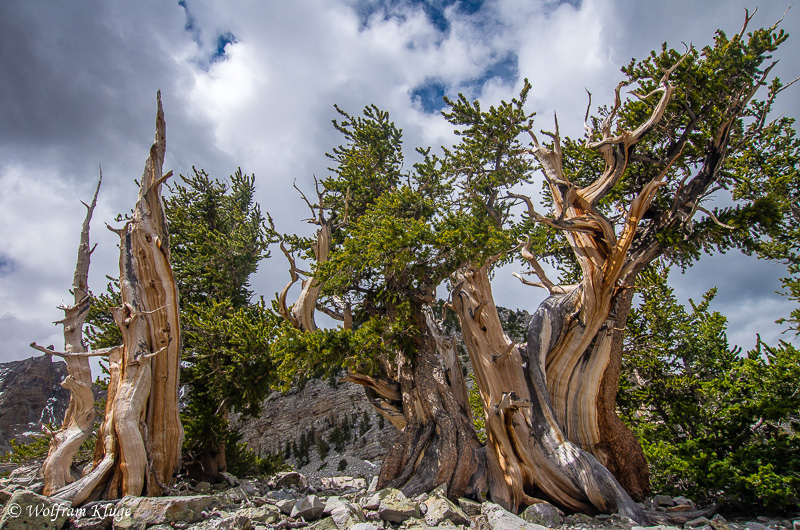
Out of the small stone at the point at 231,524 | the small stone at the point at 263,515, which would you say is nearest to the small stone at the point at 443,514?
the small stone at the point at 263,515

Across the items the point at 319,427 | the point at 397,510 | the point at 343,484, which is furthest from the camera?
the point at 319,427

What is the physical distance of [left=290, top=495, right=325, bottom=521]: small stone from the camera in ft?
14.2

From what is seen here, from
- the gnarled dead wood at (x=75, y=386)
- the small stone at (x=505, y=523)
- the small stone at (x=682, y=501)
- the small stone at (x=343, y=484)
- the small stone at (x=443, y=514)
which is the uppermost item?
the gnarled dead wood at (x=75, y=386)

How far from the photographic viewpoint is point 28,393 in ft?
77.8

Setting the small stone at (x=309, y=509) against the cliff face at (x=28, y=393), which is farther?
the cliff face at (x=28, y=393)

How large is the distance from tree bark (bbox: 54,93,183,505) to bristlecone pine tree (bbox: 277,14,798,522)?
213 centimetres

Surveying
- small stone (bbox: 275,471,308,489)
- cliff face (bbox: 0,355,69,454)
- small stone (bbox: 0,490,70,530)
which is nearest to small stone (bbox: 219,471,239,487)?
small stone (bbox: 275,471,308,489)

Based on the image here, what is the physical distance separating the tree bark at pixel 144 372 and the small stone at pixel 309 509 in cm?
276

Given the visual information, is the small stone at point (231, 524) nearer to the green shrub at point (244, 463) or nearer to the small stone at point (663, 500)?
the small stone at point (663, 500)

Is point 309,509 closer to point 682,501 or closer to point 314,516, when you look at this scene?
point 314,516

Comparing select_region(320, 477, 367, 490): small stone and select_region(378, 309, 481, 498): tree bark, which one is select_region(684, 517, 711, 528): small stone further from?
select_region(320, 477, 367, 490): small stone

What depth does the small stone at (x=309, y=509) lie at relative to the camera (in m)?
4.33

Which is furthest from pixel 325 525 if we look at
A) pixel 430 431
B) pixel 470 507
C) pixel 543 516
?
pixel 430 431

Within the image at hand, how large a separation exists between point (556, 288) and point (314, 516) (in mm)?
5920
